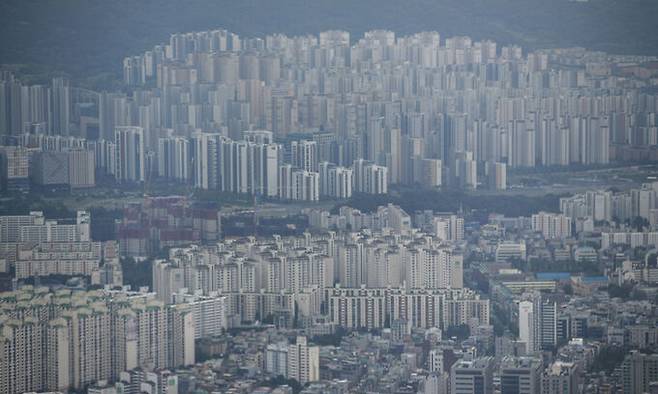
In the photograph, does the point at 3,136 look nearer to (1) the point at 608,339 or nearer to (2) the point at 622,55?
(2) the point at 622,55

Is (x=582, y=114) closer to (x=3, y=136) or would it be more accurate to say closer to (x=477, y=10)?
(x=477, y=10)

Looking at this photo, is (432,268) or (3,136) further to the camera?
(3,136)

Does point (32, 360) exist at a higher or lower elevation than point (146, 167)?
lower

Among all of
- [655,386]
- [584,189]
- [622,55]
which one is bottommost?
[655,386]

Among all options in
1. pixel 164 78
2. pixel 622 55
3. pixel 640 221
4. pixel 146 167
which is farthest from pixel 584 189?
pixel 164 78

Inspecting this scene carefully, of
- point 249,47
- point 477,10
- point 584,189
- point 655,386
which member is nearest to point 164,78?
point 249,47

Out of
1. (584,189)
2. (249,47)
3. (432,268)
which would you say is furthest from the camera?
(249,47)

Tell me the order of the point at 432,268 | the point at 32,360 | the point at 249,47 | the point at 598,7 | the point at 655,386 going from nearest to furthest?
the point at 655,386 < the point at 32,360 < the point at 432,268 < the point at 598,7 < the point at 249,47
